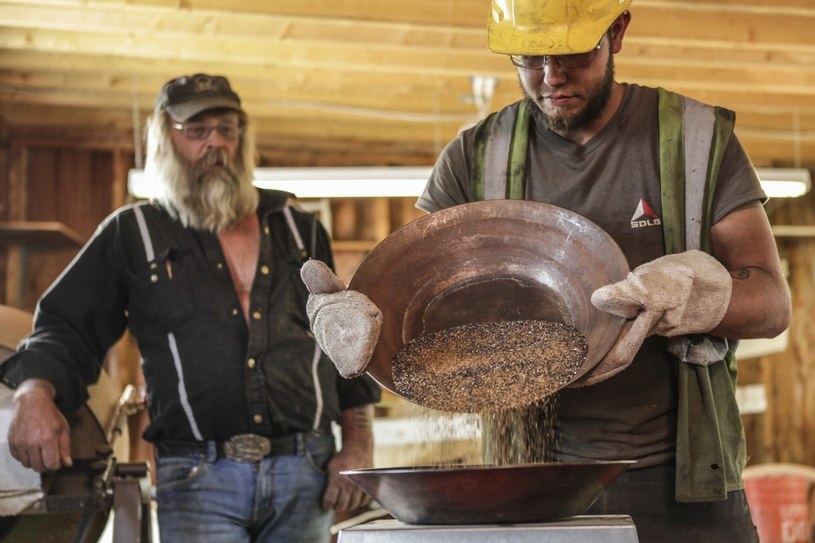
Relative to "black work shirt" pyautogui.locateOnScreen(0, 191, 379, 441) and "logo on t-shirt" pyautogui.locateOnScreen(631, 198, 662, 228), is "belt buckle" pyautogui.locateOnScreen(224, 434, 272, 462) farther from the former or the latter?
"logo on t-shirt" pyautogui.locateOnScreen(631, 198, 662, 228)

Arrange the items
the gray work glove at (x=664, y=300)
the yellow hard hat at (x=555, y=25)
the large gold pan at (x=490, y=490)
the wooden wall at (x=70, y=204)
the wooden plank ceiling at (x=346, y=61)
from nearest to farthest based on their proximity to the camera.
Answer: the large gold pan at (x=490, y=490) → the gray work glove at (x=664, y=300) → the yellow hard hat at (x=555, y=25) → the wooden plank ceiling at (x=346, y=61) → the wooden wall at (x=70, y=204)

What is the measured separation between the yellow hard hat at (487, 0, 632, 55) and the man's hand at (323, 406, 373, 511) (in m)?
1.29

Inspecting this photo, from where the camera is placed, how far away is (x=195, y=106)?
3.29 metres

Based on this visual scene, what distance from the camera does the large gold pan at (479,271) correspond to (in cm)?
204

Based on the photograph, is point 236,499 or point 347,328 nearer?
point 347,328

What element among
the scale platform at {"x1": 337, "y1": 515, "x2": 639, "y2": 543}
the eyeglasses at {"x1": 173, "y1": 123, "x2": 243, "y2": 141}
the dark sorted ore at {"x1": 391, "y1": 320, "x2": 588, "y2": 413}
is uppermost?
the eyeglasses at {"x1": 173, "y1": 123, "x2": 243, "y2": 141}

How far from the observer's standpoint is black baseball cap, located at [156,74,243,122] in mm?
3293

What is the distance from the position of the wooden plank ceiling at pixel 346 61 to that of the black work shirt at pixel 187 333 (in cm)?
244

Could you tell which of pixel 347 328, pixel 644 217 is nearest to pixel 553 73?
pixel 644 217

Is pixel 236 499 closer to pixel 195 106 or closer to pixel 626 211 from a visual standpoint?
pixel 195 106

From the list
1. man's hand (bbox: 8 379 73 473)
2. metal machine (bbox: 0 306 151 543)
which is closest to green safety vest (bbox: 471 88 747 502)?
metal machine (bbox: 0 306 151 543)

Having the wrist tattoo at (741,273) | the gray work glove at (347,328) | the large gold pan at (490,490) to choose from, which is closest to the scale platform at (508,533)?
the large gold pan at (490,490)

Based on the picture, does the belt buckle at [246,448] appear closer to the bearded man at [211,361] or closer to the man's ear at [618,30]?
the bearded man at [211,361]

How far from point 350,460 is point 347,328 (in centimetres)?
136
